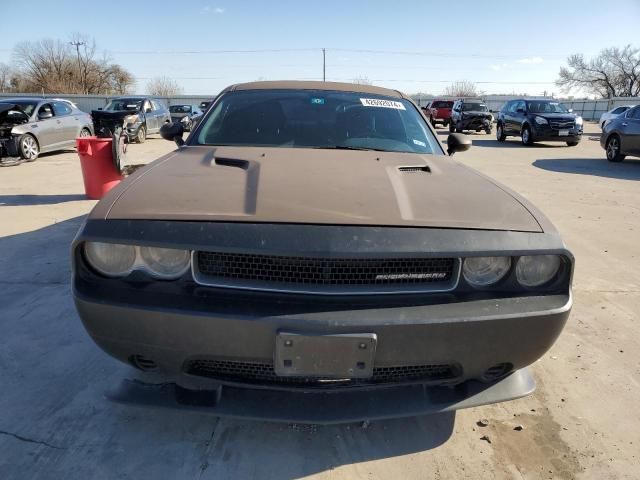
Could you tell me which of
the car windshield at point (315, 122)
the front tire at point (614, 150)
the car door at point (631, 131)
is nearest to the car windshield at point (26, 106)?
the car windshield at point (315, 122)

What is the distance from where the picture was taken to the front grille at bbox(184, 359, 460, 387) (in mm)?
1757

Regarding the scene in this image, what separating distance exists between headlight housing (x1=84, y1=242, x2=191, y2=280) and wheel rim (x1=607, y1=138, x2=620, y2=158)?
13.6m

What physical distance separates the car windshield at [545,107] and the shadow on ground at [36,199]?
15123 millimetres

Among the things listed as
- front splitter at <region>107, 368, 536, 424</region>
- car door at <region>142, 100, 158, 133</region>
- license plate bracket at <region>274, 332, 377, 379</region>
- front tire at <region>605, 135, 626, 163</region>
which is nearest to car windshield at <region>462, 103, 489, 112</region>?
front tire at <region>605, 135, 626, 163</region>

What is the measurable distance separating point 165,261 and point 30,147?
11.2 metres

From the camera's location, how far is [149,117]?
16328 mm

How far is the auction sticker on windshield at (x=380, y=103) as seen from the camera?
3.26 meters

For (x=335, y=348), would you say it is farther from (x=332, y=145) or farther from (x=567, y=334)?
(x=567, y=334)

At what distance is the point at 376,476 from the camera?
6.16 ft

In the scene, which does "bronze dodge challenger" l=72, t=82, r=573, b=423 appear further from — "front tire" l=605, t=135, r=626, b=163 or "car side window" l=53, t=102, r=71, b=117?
"front tire" l=605, t=135, r=626, b=163

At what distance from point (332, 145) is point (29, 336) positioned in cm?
226

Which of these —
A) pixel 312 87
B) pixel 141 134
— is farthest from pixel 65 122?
pixel 312 87

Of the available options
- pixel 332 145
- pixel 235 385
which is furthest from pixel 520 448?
pixel 332 145

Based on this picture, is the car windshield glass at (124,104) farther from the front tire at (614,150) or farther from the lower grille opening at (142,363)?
the lower grille opening at (142,363)
